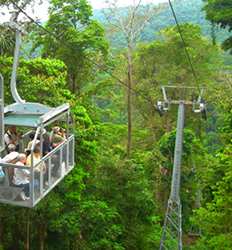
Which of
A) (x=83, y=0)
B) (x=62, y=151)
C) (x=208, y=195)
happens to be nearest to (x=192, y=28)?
(x=83, y=0)

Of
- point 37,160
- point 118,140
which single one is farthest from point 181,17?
point 37,160

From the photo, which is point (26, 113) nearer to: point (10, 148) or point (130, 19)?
point (10, 148)

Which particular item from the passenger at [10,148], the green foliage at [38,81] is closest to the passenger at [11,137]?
the passenger at [10,148]

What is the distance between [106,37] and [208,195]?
→ 27.8 feet

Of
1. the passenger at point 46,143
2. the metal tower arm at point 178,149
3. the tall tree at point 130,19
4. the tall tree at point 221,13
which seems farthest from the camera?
the tall tree at point 130,19

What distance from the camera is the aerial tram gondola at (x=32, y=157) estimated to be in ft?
21.1

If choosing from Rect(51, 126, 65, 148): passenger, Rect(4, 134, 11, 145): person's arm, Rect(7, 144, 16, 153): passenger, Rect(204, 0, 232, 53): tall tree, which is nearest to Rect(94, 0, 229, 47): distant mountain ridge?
Rect(204, 0, 232, 53): tall tree

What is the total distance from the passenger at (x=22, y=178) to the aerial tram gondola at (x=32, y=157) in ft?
0.14

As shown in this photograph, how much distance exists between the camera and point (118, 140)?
993 inches

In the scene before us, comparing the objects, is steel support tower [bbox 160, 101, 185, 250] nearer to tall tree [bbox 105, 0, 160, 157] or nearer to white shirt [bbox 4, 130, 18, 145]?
white shirt [bbox 4, 130, 18, 145]

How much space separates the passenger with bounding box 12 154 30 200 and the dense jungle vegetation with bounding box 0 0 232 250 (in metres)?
2.50

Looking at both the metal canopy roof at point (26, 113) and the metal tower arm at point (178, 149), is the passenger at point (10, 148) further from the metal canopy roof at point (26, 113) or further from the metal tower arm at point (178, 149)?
the metal tower arm at point (178, 149)

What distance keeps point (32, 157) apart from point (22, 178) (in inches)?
24.4

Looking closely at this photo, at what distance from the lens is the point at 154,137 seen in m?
26.4
